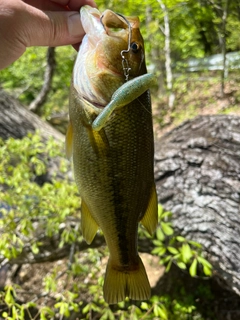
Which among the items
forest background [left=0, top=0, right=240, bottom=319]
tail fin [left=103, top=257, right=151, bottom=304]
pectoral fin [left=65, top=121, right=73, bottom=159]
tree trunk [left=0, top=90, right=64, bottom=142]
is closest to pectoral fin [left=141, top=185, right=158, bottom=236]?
tail fin [left=103, top=257, right=151, bottom=304]

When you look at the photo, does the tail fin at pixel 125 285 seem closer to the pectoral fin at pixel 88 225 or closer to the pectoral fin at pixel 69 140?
the pectoral fin at pixel 88 225

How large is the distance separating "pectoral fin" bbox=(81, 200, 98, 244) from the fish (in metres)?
0.05

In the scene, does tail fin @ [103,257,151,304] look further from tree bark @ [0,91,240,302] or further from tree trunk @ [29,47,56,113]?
tree trunk @ [29,47,56,113]

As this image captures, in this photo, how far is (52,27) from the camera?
1.61 meters

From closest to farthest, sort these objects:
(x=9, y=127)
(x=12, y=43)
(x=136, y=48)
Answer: (x=136, y=48) < (x=12, y=43) < (x=9, y=127)

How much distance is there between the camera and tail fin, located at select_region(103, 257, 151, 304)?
4.97 ft

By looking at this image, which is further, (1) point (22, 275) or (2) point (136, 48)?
(1) point (22, 275)

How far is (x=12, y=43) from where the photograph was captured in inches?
62.3

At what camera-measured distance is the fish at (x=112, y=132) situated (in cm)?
128

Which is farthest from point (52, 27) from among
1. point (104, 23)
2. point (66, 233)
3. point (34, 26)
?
point (66, 233)

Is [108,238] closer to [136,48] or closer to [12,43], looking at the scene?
[136,48]

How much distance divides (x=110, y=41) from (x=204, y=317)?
9.18 feet

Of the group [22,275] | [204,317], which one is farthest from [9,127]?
[204,317]

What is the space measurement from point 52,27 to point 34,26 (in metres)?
0.09
